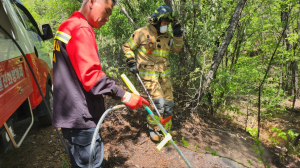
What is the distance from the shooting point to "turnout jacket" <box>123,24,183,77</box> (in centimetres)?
335

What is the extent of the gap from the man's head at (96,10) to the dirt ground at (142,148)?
5.66 feet

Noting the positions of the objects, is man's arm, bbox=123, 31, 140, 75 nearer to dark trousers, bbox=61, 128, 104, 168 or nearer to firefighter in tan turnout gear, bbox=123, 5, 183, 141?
firefighter in tan turnout gear, bbox=123, 5, 183, 141

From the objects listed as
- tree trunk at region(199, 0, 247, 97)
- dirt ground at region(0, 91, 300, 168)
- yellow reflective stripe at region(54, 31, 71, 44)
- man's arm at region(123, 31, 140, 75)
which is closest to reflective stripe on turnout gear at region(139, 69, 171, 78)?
man's arm at region(123, 31, 140, 75)

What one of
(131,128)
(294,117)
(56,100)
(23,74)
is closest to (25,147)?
(23,74)

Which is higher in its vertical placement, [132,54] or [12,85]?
[12,85]

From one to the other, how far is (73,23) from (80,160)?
1.28 meters

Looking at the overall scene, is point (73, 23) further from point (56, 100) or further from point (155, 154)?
point (155, 154)

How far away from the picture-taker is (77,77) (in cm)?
154

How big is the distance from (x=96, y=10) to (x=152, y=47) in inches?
71.9

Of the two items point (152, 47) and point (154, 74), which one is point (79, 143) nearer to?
point (154, 74)

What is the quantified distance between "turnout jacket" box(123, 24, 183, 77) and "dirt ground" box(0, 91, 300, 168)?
52.7 inches

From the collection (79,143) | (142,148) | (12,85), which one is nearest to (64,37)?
(79,143)

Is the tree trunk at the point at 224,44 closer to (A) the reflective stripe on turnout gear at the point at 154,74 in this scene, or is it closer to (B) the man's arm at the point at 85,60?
(A) the reflective stripe on turnout gear at the point at 154,74

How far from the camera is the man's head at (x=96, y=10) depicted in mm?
1562
